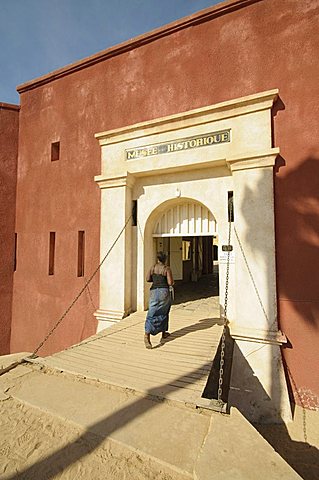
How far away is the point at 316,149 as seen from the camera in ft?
16.4

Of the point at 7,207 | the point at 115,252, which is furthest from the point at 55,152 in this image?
the point at 115,252

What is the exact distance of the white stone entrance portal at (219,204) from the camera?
16.8 ft

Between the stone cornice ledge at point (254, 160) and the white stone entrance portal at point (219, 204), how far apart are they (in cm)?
2

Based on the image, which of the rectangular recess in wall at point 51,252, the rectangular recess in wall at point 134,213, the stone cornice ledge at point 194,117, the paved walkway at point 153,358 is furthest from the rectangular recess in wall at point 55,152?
the paved walkway at point 153,358

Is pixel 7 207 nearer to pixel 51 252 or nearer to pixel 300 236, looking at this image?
pixel 51 252

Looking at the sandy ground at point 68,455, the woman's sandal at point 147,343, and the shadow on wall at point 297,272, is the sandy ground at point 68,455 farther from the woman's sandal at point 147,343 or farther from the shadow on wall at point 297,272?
the shadow on wall at point 297,272

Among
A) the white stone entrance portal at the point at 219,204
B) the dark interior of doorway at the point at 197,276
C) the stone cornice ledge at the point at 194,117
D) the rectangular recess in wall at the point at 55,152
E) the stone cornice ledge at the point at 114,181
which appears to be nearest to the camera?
the white stone entrance portal at the point at 219,204

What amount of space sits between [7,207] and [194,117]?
6.35 m

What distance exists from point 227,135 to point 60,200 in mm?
4825

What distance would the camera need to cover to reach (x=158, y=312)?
4.97 meters

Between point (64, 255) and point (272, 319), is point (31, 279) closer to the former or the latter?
point (64, 255)

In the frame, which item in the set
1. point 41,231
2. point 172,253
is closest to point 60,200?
point 41,231

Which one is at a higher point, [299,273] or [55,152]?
[55,152]

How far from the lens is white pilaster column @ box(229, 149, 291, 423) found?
498cm
